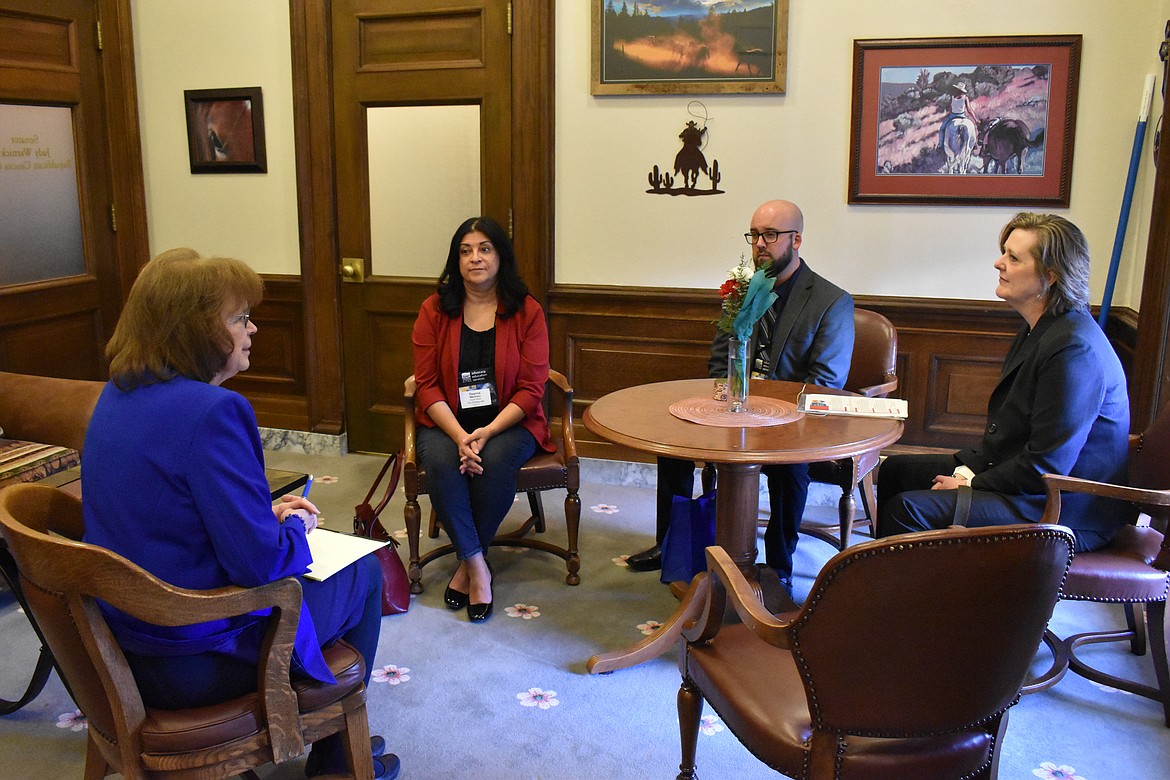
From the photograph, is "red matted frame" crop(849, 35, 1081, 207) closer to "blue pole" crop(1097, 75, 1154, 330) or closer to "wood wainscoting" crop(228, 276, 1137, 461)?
"blue pole" crop(1097, 75, 1154, 330)

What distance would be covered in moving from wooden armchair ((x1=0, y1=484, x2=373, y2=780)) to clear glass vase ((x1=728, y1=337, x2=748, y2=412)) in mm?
1400

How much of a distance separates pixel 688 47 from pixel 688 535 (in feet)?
6.91

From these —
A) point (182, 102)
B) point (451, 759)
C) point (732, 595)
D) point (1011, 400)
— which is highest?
point (182, 102)

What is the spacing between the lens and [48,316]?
Result: 457 cm

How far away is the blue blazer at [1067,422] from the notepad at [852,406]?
0.97 ft

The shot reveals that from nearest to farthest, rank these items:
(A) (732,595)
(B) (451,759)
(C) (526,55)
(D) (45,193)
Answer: (A) (732,595)
(B) (451,759)
(C) (526,55)
(D) (45,193)

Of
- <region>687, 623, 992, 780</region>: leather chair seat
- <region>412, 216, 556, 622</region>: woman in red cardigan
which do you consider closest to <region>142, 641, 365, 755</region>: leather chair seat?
<region>687, 623, 992, 780</region>: leather chair seat

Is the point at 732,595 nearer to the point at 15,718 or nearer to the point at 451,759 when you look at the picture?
the point at 451,759

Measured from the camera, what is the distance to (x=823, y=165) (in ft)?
13.2

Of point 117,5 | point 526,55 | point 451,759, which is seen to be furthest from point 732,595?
point 117,5

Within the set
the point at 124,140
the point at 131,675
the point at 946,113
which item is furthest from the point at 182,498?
the point at 124,140

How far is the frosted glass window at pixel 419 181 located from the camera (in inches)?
175

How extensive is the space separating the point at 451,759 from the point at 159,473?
1108 millimetres

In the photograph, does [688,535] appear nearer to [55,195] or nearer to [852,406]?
[852,406]
